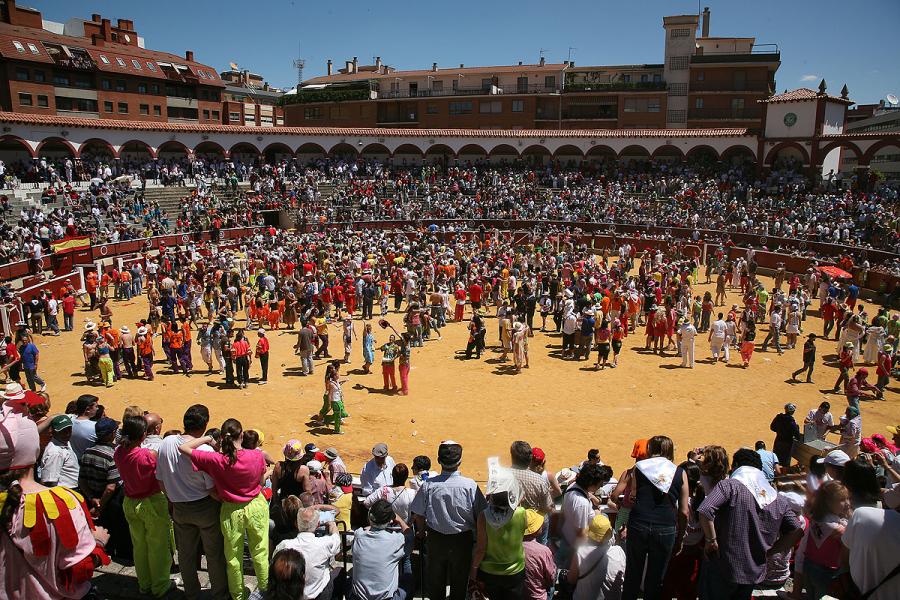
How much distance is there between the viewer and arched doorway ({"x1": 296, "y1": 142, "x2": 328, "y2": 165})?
4597cm

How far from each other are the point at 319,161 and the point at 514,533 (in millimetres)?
43132

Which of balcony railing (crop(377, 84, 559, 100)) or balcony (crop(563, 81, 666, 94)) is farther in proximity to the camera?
balcony railing (crop(377, 84, 559, 100))

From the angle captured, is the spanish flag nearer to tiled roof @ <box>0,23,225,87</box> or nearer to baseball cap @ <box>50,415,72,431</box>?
baseball cap @ <box>50,415,72,431</box>

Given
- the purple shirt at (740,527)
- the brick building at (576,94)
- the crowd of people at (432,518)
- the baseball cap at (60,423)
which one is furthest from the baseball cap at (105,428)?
the brick building at (576,94)

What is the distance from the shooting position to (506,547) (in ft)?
14.7

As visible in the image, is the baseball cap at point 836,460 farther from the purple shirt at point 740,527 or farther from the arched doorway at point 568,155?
the arched doorway at point 568,155

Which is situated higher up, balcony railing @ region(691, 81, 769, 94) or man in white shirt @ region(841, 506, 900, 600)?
balcony railing @ region(691, 81, 769, 94)

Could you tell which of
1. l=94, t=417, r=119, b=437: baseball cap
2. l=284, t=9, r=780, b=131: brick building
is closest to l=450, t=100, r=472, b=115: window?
l=284, t=9, r=780, b=131: brick building

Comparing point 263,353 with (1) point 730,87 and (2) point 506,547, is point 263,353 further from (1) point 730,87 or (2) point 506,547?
(1) point 730,87

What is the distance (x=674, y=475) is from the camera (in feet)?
15.6

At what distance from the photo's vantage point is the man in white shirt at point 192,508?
4.88 metres

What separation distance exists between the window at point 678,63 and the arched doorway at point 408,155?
22.4m

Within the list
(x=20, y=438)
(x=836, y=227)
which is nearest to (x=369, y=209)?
(x=836, y=227)

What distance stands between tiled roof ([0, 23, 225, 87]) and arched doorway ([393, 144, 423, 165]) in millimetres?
22014
